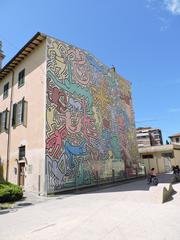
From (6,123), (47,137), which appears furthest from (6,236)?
(6,123)

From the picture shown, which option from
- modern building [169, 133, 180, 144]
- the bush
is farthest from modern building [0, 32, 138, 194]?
modern building [169, 133, 180, 144]

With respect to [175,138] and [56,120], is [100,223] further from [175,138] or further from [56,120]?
[175,138]

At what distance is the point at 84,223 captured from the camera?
627 cm

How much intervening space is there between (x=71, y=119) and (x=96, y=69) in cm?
748

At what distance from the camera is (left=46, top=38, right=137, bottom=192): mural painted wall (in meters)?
14.7

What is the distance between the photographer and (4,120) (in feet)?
63.5

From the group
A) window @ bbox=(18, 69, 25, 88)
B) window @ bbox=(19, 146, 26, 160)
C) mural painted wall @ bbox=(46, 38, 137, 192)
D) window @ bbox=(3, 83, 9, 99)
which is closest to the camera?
mural painted wall @ bbox=(46, 38, 137, 192)

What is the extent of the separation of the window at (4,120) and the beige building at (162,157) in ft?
62.6

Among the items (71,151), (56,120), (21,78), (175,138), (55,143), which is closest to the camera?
(55,143)

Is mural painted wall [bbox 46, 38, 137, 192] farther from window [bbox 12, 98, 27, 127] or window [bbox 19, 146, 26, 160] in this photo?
window [bbox 19, 146, 26, 160]

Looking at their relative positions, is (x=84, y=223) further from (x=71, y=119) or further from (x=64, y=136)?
(x=71, y=119)

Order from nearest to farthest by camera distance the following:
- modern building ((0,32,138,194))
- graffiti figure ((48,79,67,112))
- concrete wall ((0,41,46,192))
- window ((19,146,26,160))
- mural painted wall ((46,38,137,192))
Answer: concrete wall ((0,41,46,192)) → modern building ((0,32,138,194)) → mural painted wall ((46,38,137,192)) → graffiti figure ((48,79,67,112)) → window ((19,146,26,160))

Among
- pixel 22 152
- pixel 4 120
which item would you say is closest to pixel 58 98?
pixel 22 152

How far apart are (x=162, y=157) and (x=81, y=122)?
20148 millimetres
